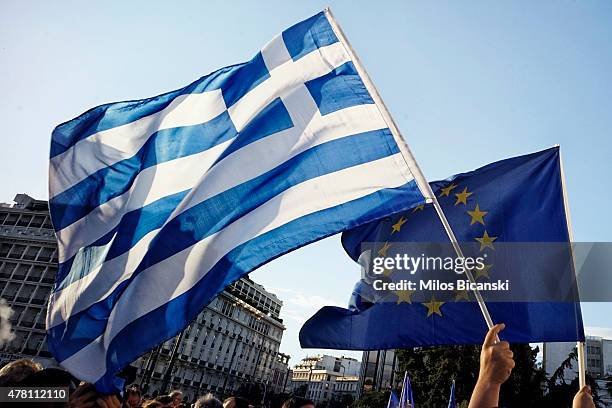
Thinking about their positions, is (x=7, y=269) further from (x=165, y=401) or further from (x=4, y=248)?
(x=165, y=401)

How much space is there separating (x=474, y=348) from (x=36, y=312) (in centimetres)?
5167

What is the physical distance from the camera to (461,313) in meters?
4.74

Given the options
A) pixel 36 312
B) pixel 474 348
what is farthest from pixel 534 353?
pixel 36 312

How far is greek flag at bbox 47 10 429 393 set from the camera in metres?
3.56

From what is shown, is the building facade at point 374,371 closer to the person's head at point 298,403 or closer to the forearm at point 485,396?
the person's head at point 298,403

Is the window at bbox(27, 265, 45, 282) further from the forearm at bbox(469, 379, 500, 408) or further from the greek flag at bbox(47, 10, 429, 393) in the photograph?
the forearm at bbox(469, 379, 500, 408)

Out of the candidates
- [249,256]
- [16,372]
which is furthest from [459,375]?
[16,372]

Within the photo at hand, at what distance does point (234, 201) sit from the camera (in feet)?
12.9

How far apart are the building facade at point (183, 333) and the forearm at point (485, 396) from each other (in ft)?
148

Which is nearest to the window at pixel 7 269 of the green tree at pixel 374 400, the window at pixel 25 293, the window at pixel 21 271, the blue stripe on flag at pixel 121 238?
the window at pixel 21 271

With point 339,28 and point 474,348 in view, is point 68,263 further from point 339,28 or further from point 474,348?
point 474,348

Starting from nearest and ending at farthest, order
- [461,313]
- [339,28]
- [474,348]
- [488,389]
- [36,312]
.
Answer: [488,389] < [339,28] < [461,313] < [474,348] < [36,312]

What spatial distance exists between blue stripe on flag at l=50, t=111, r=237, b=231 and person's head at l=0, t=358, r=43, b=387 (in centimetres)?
204

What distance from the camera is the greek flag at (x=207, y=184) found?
356cm
